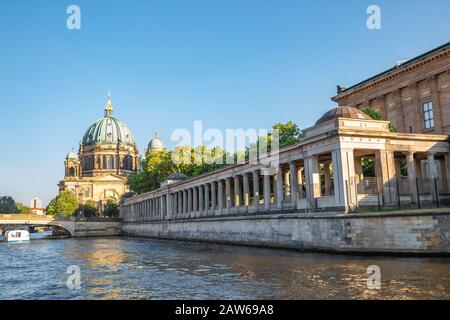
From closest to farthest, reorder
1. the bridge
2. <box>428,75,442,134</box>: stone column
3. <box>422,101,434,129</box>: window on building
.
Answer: <box>428,75,442,134</box>: stone column, <box>422,101,434,129</box>: window on building, the bridge

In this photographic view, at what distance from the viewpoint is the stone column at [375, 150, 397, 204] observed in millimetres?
32500

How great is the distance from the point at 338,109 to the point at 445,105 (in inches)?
744

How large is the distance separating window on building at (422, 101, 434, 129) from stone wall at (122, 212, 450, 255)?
2360cm

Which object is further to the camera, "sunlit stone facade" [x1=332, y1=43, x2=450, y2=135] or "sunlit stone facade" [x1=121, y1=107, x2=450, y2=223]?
"sunlit stone facade" [x1=332, y1=43, x2=450, y2=135]

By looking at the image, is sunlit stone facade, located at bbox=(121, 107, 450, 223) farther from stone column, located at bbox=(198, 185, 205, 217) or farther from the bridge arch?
the bridge arch

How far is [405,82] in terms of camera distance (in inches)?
2036

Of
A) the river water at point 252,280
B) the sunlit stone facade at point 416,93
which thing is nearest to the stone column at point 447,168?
the sunlit stone facade at point 416,93

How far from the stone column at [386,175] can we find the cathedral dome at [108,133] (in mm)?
147093

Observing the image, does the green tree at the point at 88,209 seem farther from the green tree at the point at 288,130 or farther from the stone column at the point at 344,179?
the stone column at the point at 344,179

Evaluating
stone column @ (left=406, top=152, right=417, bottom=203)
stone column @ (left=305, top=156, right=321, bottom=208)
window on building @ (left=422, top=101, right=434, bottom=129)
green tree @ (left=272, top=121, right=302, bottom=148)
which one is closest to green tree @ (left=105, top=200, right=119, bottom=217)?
green tree @ (left=272, top=121, right=302, bottom=148)

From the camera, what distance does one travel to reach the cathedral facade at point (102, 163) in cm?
15975

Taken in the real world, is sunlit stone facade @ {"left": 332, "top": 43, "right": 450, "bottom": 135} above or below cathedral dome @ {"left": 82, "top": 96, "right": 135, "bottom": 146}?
below

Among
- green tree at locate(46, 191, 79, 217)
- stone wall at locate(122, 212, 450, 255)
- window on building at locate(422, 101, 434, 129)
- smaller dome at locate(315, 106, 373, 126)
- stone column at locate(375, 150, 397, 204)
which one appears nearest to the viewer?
stone wall at locate(122, 212, 450, 255)
